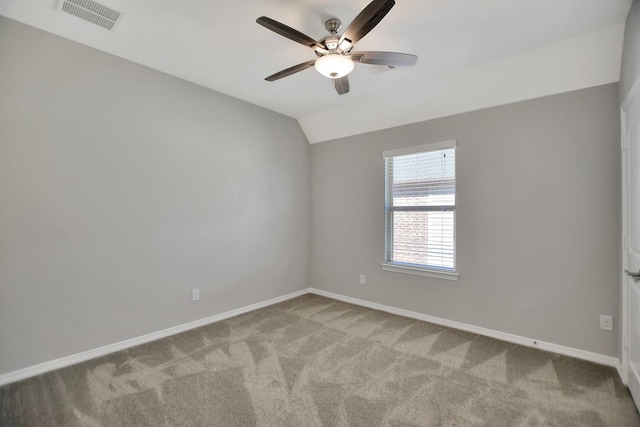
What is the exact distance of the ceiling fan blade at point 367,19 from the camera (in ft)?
5.17

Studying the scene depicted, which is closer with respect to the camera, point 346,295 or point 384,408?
point 384,408

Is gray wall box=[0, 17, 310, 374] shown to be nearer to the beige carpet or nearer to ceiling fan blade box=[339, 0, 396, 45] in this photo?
the beige carpet

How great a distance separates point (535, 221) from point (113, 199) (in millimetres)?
3920

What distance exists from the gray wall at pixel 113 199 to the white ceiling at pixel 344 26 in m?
0.32

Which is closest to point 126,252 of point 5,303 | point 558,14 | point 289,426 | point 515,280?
point 5,303

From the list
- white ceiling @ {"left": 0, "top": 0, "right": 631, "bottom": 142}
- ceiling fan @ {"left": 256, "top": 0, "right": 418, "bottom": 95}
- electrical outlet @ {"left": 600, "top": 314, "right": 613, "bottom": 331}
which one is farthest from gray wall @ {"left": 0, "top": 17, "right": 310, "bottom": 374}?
electrical outlet @ {"left": 600, "top": 314, "right": 613, "bottom": 331}

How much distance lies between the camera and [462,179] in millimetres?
3232

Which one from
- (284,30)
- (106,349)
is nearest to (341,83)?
(284,30)

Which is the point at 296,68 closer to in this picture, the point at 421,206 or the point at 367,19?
the point at 367,19

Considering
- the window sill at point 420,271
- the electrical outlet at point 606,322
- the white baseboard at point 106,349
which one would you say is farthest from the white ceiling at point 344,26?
the white baseboard at point 106,349

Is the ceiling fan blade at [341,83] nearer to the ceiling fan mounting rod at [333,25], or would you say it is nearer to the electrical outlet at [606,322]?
the ceiling fan mounting rod at [333,25]

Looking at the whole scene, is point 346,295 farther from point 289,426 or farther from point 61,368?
point 61,368

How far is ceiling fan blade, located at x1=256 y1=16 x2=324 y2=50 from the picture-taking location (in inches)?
68.1

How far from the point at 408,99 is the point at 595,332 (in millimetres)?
2799
